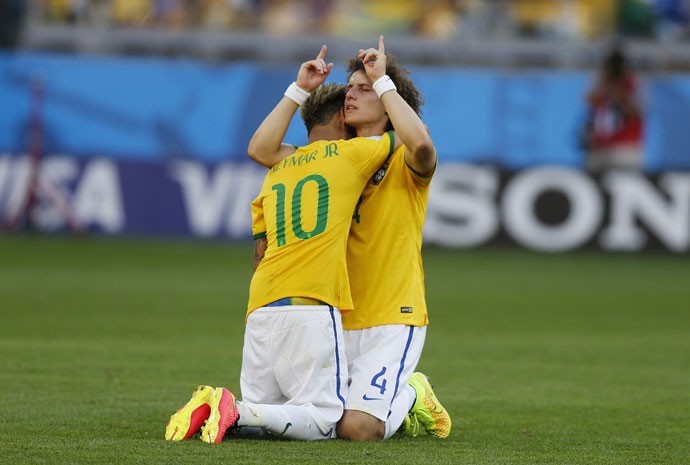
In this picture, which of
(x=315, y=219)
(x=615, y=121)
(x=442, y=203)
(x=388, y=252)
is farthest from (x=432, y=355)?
(x=615, y=121)

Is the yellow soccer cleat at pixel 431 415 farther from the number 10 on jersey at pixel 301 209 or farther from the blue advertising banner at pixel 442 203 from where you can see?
the blue advertising banner at pixel 442 203

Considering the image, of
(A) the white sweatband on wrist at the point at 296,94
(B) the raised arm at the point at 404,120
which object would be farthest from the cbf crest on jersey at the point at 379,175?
(A) the white sweatband on wrist at the point at 296,94

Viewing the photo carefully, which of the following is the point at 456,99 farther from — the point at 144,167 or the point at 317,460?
the point at 317,460

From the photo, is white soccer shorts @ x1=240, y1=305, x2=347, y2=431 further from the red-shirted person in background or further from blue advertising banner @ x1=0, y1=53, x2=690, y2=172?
blue advertising banner @ x1=0, y1=53, x2=690, y2=172

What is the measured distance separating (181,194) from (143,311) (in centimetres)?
726

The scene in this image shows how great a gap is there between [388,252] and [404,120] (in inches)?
27.1

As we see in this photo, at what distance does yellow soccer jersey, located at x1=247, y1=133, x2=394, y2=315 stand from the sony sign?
12.0 metres

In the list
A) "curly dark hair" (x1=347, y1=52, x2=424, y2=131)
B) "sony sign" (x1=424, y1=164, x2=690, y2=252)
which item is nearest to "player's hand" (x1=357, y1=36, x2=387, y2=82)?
"curly dark hair" (x1=347, y1=52, x2=424, y2=131)

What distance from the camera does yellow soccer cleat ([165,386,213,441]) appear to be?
6.17 metres

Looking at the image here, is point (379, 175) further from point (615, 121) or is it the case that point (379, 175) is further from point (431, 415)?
point (615, 121)

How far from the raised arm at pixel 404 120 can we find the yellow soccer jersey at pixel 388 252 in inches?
7.8

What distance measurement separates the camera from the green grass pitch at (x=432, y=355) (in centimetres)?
616

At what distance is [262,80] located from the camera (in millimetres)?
21219

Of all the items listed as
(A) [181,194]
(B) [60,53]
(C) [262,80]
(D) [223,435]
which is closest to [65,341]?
(D) [223,435]
